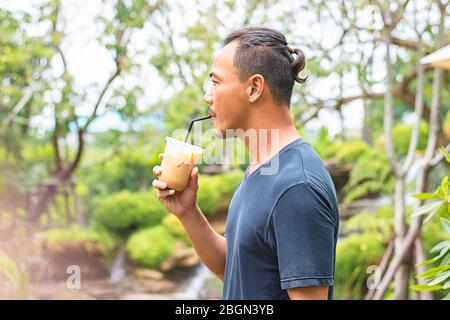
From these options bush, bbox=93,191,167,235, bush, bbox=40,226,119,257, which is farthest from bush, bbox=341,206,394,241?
bush, bbox=40,226,119,257

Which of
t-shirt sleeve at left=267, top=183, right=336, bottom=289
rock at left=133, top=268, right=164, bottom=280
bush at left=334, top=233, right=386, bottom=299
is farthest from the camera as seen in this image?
rock at left=133, top=268, right=164, bottom=280

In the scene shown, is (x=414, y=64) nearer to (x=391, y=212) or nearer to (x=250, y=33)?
(x=391, y=212)

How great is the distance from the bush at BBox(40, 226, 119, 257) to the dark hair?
4989 millimetres

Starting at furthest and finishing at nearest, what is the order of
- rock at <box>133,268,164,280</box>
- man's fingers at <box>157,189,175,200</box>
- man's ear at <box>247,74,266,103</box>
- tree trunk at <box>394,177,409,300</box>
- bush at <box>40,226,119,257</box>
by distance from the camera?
bush at <box>40,226,119,257</box> → rock at <box>133,268,164,280</box> → tree trunk at <box>394,177,409,300</box> → man's fingers at <box>157,189,175,200</box> → man's ear at <box>247,74,266,103</box>

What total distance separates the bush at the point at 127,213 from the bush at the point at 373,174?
1.94 metres

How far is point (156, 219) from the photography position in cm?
609

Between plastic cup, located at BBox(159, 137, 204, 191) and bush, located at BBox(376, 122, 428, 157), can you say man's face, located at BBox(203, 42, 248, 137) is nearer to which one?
plastic cup, located at BBox(159, 137, 204, 191)

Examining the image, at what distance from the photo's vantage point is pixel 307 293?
111 cm

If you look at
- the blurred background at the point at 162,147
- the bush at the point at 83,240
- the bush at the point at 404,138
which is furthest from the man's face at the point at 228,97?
the bush at the point at 83,240

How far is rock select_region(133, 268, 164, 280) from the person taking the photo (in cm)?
567

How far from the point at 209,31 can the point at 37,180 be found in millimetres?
2880

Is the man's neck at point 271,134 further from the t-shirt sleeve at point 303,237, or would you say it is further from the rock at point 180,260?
the rock at point 180,260

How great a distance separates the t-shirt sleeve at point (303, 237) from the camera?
3.60 feet
